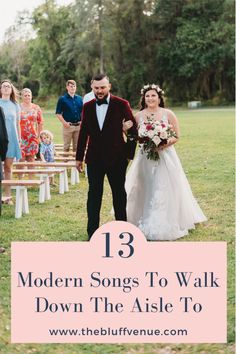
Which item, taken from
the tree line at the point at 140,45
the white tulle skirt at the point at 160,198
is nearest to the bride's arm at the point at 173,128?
the white tulle skirt at the point at 160,198

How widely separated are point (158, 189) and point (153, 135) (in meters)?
0.66

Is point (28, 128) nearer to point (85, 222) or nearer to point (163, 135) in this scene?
point (85, 222)

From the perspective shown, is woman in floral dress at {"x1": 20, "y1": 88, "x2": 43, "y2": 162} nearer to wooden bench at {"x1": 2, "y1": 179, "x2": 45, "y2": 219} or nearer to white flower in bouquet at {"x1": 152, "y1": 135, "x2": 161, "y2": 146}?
wooden bench at {"x1": 2, "y1": 179, "x2": 45, "y2": 219}

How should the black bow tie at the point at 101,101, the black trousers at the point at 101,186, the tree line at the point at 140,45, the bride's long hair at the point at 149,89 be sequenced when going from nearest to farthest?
the black bow tie at the point at 101,101 → the black trousers at the point at 101,186 → the bride's long hair at the point at 149,89 → the tree line at the point at 140,45

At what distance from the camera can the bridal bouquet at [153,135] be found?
7410mm

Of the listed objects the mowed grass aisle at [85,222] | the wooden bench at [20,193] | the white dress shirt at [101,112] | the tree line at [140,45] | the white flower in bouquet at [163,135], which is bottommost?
the mowed grass aisle at [85,222]

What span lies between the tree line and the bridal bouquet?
50065 millimetres

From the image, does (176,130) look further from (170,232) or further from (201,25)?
(201,25)

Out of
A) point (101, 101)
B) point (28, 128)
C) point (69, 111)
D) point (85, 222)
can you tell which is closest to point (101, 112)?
point (101, 101)

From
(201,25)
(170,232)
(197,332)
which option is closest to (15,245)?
(197,332)

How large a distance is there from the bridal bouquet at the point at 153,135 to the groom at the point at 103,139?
14.8 inches

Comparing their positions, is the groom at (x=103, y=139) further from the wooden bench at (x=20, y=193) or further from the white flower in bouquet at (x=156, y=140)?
the wooden bench at (x=20, y=193)

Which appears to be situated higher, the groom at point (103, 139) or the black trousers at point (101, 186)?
the groom at point (103, 139)

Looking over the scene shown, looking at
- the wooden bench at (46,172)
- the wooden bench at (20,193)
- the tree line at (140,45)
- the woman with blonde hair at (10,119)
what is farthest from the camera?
the tree line at (140,45)
